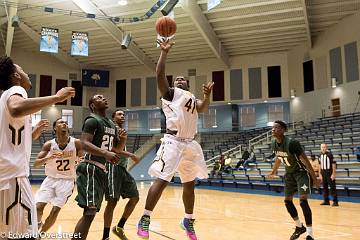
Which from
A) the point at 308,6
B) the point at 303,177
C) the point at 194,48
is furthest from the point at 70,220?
the point at 194,48

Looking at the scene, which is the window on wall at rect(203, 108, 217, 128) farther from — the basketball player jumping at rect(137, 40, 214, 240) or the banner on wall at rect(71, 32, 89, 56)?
the basketball player jumping at rect(137, 40, 214, 240)

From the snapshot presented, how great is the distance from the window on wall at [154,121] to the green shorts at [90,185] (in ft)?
81.6

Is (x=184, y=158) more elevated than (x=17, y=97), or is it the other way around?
(x=17, y=97)

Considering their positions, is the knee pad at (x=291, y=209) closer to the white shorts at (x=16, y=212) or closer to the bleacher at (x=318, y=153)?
the white shorts at (x=16, y=212)

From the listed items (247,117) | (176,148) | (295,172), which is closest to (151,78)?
(247,117)

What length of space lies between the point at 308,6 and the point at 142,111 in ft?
50.0

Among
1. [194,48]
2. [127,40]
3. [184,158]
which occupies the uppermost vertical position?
[194,48]

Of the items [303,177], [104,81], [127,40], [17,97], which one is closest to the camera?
[17,97]

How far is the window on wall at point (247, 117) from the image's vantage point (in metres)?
26.3

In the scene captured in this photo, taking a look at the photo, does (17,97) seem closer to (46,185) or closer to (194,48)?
(46,185)

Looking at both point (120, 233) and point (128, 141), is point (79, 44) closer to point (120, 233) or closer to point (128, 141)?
point (128, 141)

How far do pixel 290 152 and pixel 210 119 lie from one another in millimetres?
22306

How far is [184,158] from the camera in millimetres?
4207

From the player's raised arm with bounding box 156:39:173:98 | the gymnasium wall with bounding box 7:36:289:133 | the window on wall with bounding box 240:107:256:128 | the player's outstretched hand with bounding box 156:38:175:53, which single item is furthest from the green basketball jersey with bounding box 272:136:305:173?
the window on wall with bounding box 240:107:256:128
